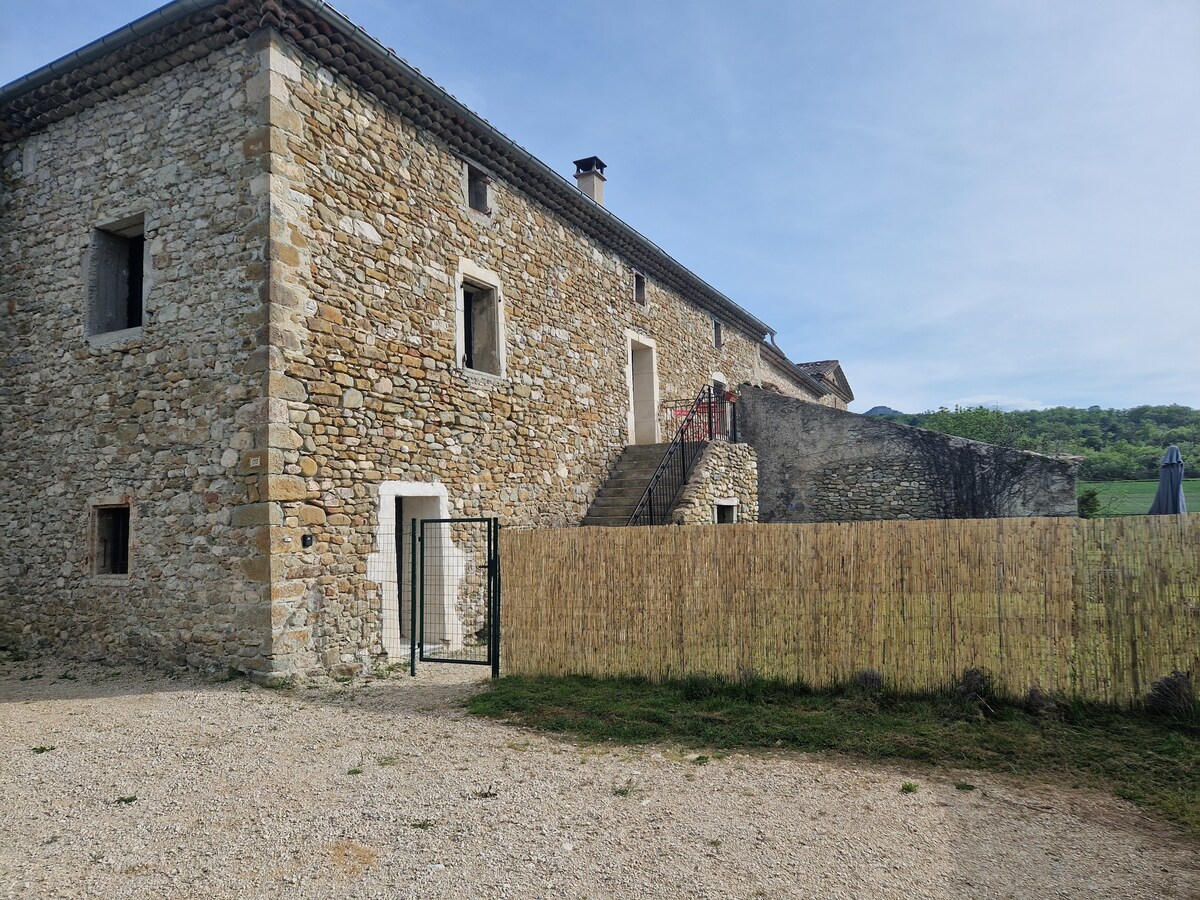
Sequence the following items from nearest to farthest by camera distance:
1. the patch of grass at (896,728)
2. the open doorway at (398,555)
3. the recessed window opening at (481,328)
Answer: the patch of grass at (896,728), the open doorway at (398,555), the recessed window opening at (481,328)

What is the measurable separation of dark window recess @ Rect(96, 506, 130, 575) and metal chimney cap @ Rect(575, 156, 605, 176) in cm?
1049

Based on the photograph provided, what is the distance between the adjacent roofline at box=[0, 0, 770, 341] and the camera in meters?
7.55

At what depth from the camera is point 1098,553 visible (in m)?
5.61

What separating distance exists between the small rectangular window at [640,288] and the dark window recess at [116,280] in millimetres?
8361

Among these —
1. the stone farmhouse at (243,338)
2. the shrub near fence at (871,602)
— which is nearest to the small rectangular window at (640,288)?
the stone farmhouse at (243,338)

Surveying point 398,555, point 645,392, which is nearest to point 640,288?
point 645,392

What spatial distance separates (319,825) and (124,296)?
25.0 ft

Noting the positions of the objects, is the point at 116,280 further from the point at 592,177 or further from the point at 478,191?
the point at 592,177

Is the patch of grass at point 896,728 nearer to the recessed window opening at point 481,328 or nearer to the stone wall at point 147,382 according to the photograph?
the stone wall at point 147,382

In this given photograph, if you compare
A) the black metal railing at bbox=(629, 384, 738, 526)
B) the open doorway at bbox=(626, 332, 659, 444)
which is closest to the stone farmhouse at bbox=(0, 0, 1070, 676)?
the black metal railing at bbox=(629, 384, 738, 526)

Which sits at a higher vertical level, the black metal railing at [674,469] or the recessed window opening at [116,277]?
the recessed window opening at [116,277]

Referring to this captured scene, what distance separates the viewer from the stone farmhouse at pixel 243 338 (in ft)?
24.4

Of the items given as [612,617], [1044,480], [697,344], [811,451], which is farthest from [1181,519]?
[697,344]

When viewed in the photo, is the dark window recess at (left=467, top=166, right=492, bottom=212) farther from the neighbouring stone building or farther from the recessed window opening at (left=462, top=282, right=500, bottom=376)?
the recessed window opening at (left=462, top=282, right=500, bottom=376)
